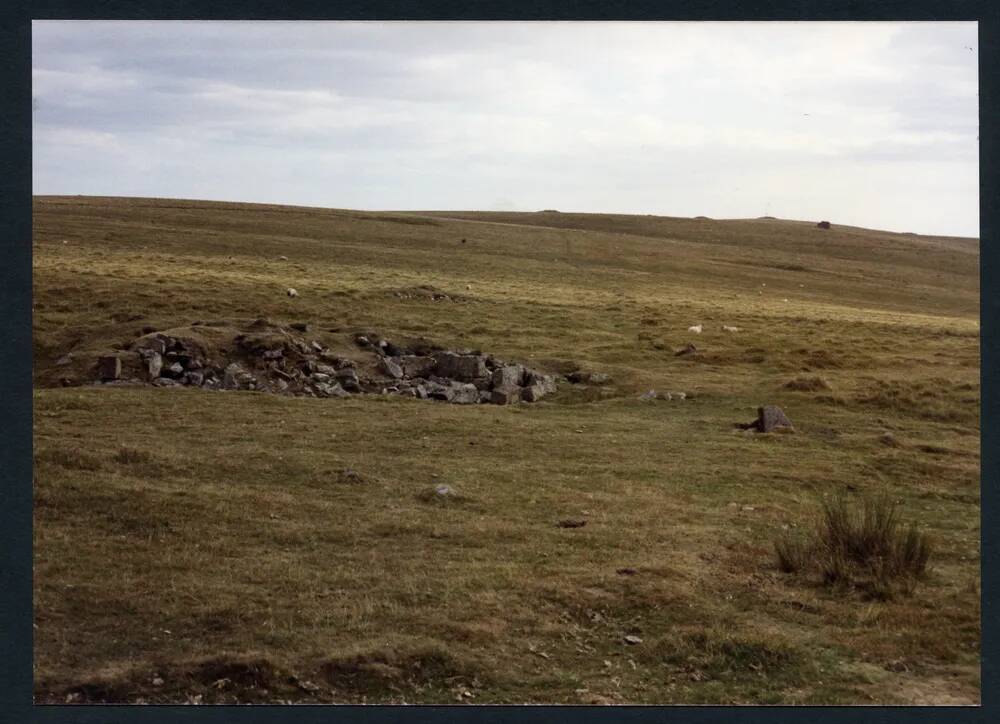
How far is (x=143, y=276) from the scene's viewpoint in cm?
4084

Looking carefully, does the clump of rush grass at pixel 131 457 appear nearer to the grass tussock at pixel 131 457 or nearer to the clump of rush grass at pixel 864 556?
the grass tussock at pixel 131 457

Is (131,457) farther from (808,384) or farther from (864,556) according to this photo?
(808,384)

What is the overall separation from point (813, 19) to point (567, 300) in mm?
36948

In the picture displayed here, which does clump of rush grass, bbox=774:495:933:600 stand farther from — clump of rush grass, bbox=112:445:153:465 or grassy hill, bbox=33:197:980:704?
clump of rush grass, bbox=112:445:153:465

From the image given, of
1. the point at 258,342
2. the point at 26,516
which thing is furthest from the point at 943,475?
the point at 258,342

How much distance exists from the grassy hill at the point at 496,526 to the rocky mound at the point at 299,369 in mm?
1053

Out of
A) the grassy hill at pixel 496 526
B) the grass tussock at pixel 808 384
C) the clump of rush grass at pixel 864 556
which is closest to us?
the grassy hill at pixel 496 526

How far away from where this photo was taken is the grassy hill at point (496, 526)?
877 centimetres

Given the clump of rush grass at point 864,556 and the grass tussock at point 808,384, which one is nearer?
the clump of rush grass at point 864,556

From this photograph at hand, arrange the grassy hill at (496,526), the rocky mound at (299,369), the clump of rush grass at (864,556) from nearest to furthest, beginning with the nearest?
1. the grassy hill at (496,526)
2. the clump of rush grass at (864,556)
3. the rocky mound at (299,369)

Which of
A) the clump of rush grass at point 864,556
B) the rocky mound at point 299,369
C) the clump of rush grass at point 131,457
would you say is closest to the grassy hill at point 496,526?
the clump of rush grass at point 131,457

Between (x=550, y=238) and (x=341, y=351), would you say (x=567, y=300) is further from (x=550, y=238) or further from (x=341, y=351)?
(x=550, y=238)

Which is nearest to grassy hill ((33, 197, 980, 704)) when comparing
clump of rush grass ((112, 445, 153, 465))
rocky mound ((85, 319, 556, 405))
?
clump of rush grass ((112, 445, 153, 465))

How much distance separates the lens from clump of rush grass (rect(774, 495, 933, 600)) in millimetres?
11031
